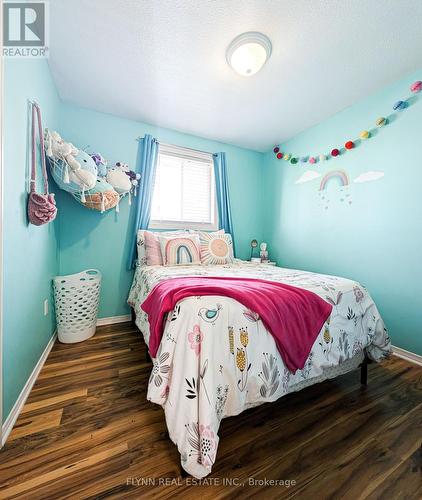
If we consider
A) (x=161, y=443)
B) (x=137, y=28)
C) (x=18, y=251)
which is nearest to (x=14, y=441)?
(x=161, y=443)

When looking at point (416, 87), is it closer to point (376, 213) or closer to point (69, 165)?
point (376, 213)

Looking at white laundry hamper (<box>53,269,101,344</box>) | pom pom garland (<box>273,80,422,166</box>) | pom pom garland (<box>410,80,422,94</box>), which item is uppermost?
pom pom garland (<box>410,80,422,94</box>)

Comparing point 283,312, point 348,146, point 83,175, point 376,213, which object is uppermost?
point 348,146

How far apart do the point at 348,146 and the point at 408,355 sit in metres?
2.04

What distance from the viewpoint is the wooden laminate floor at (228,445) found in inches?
33.2

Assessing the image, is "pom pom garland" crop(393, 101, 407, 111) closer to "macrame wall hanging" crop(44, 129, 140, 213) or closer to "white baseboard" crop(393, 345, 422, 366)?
"white baseboard" crop(393, 345, 422, 366)

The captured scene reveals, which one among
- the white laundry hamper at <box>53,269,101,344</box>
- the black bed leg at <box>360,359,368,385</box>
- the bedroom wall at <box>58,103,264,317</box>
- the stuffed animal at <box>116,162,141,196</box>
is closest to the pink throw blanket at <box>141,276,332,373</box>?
the black bed leg at <box>360,359,368,385</box>

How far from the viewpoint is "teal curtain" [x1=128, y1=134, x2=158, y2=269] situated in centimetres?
246

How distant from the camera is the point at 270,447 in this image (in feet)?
3.36

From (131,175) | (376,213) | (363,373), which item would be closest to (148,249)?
(131,175)

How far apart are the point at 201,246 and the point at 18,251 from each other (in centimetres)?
158

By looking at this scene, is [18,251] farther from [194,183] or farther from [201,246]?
[194,183]

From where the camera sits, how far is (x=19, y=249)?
1.21 m

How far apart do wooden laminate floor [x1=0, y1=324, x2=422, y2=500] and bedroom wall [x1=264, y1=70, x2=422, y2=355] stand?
707 millimetres
